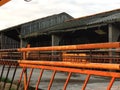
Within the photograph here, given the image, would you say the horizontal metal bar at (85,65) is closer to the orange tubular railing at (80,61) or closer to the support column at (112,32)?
the orange tubular railing at (80,61)

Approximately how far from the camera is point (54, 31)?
27.5 m

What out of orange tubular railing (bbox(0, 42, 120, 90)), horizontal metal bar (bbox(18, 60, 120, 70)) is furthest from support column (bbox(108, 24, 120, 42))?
horizontal metal bar (bbox(18, 60, 120, 70))

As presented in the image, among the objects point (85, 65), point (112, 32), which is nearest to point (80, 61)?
point (85, 65)

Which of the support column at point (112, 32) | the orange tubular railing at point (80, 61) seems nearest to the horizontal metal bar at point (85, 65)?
the orange tubular railing at point (80, 61)

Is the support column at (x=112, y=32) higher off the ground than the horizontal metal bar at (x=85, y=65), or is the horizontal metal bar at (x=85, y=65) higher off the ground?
the support column at (x=112, y=32)

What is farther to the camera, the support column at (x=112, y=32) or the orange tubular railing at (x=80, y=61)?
the support column at (x=112, y=32)

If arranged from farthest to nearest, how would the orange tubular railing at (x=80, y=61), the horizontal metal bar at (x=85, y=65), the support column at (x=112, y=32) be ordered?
the support column at (x=112, y=32)
the orange tubular railing at (x=80, y=61)
the horizontal metal bar at (x=85, y=65)

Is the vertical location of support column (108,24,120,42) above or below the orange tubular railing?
above

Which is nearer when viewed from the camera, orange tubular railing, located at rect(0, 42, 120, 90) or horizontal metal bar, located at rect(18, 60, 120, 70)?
horizontal metal bar, located at rect(18, 60, 120, 70)

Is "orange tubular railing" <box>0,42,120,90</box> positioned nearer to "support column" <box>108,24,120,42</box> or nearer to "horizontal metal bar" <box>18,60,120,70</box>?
"horizontal metal bar" <box>18,60,120,70</box>

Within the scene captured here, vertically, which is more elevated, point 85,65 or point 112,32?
point 112,32

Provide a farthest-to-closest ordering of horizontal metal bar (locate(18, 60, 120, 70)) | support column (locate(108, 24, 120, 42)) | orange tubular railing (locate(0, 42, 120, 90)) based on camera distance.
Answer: support column (locate(108, 24, 120, 42))
orange tubular railing (locate(0, 42, 120, 90))
horizontal metal bar (locate(18, 60, 120, 70))

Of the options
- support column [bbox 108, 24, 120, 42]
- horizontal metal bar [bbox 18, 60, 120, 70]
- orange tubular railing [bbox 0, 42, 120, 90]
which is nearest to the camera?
horizontal metal bar [bbox 18, 60, 120, 70]

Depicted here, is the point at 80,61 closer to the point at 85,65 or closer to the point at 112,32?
the point at 85,65
